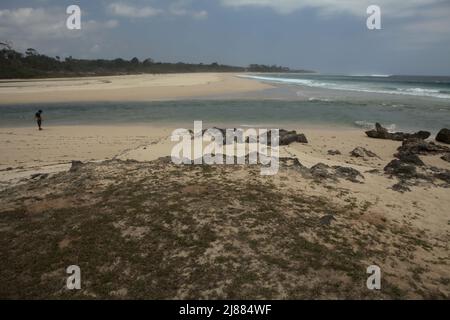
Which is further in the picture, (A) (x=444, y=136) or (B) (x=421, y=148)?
(A) (x=444, y=136)

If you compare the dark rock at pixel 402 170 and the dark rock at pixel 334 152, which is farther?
the dark rock at pixel 334 152

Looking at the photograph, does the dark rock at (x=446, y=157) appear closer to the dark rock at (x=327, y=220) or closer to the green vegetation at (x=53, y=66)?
the dark rock at (x=327, y=220)

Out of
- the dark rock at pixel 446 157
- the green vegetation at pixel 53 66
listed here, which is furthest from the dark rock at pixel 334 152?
the green vegetation at pixel 53 66

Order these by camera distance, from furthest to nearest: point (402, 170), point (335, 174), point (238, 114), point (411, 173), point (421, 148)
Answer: point (238, 114) < point (421, 148) < point (402, 170) < point (411, 173) < point (335, 174)

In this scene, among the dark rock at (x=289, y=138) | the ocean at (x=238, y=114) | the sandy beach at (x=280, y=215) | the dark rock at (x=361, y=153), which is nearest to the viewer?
the sandy beach at (x=280, y=215)

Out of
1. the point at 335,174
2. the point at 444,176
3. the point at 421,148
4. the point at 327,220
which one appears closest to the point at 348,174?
the point at 335,174

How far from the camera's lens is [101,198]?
7969 mm

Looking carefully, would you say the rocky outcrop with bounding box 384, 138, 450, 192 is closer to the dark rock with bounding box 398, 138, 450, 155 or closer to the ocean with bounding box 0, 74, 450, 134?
the dark rock with bounding box 398, 138, 450, 155

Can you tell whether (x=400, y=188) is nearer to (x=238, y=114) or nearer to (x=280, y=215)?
(x=280, y=215)

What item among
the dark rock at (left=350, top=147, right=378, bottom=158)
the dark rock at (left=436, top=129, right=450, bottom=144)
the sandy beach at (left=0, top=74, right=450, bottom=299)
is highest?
the dark rock at (left=436, top=129, right=450, bottom=144)

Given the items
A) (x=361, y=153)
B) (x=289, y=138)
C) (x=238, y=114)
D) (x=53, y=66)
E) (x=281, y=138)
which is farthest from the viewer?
(x=53, y=66)

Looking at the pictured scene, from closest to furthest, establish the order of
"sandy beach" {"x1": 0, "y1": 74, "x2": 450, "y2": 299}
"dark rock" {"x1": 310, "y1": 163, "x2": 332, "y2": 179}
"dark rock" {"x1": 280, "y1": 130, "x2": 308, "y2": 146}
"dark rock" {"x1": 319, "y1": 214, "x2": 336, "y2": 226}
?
"sandy beach" {"x1": 0, "y1": 74, "x2": 450, "y2": 299} < "dark rock" {"x1": 319, "y1": 214, "x2": 336, "y2": 226} < "dark rock" {"x1": 310, "y1": 163, "x2": 332, "y2": 179} < "dark rock" {"x1": 280, "y1": 130, "x2": 308, "y2": 146}

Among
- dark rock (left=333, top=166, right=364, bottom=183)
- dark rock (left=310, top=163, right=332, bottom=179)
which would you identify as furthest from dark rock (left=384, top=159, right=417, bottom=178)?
dark rock (left=310, top=163, right=332, bottom=179)

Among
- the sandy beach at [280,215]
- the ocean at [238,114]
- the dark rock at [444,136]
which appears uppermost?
the ocean at [238,114]
